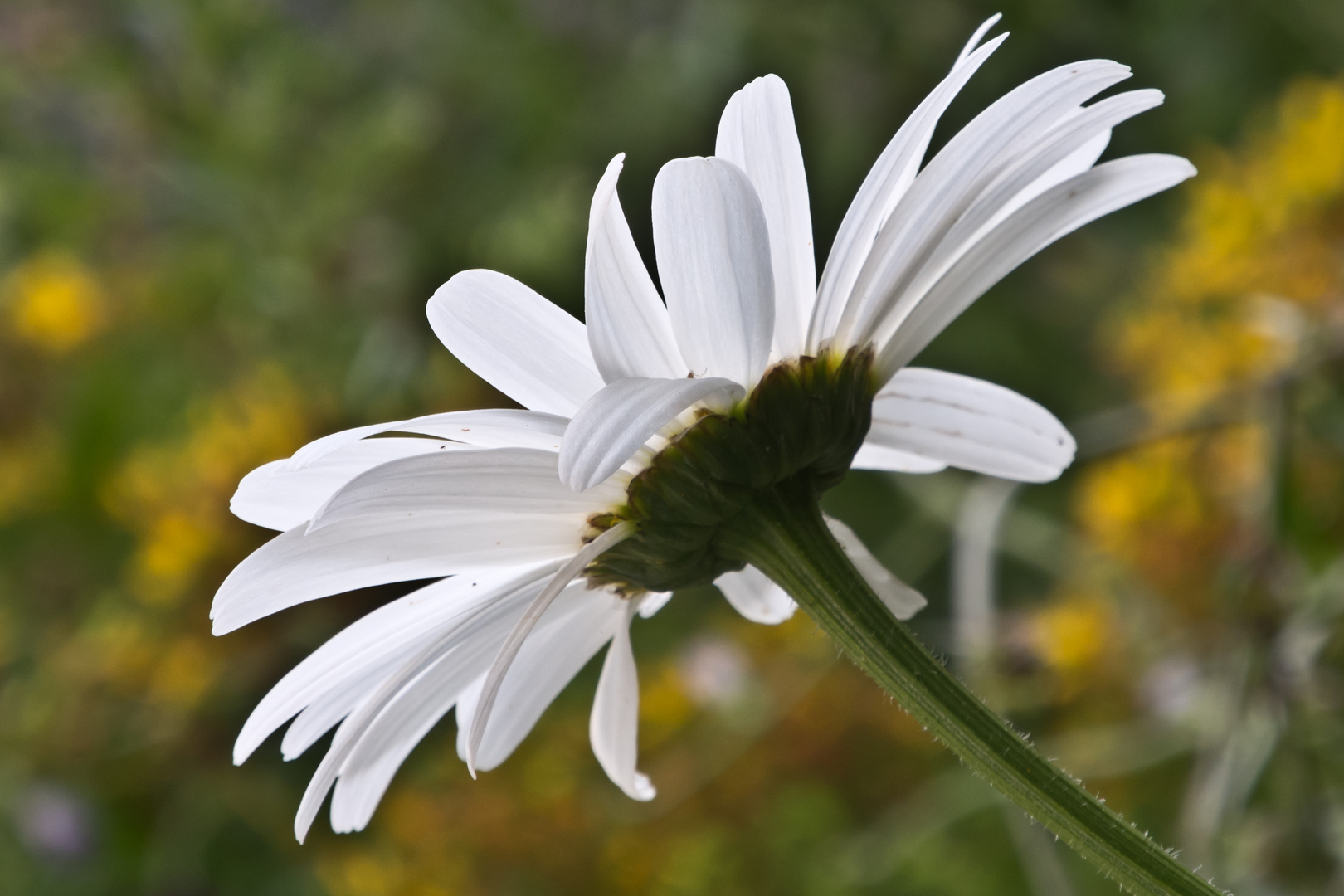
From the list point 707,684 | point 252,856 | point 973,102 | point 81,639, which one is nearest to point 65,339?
point 81,639

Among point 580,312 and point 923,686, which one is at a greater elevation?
point 923,686

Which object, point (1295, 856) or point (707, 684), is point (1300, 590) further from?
point (707, 684)

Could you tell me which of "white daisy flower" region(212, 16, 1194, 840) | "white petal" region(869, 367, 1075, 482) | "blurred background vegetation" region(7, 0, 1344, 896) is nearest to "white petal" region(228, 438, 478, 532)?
"white daisy flower" region(212, 16, 1194, 840)

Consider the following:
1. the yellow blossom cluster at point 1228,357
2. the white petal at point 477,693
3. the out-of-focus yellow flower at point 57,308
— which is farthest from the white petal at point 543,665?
the out-of-focus yellow flower at point 57,308

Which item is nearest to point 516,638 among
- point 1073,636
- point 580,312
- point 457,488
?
point 457,488

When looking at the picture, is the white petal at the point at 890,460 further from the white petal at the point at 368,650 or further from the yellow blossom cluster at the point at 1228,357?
the yellow blossom cluster at the point at 1228,357

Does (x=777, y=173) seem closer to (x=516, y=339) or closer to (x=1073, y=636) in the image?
(x=516, y=339)

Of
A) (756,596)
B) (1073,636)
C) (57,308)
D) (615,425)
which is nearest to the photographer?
(615,425)
